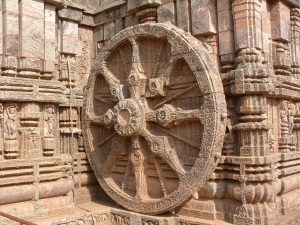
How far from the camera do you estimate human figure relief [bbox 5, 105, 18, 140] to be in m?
6.55

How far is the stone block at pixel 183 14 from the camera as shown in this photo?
22.5 ft

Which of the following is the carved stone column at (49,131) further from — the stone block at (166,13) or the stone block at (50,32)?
the stone block at (166,13)

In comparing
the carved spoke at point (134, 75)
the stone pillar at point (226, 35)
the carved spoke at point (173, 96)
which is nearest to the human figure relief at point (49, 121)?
the carved spoke at point (134, 75)

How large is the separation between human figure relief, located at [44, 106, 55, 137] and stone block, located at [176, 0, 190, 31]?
9.82 feet

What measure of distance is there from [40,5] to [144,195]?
4.19m

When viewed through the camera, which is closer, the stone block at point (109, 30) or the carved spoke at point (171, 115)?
the carved spoke at point (171, 115)

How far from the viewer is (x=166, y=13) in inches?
285

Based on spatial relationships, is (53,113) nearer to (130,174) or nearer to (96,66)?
(96,66)

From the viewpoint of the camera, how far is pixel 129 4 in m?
7.91

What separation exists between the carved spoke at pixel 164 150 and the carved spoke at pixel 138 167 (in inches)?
13.2

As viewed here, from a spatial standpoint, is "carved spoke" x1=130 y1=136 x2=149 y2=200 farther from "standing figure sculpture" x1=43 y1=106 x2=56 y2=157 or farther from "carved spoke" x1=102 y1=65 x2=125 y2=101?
"standing figure sculpture" x1=43 y1=106 x2=56 y2=157

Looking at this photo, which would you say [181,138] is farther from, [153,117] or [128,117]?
[128,117]

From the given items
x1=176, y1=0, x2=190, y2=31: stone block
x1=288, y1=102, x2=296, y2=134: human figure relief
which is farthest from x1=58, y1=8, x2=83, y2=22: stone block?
x1=288, y1=102, x2=296, y2=134: human figure relief

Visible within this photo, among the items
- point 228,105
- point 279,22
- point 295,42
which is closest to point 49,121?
point 228,105
